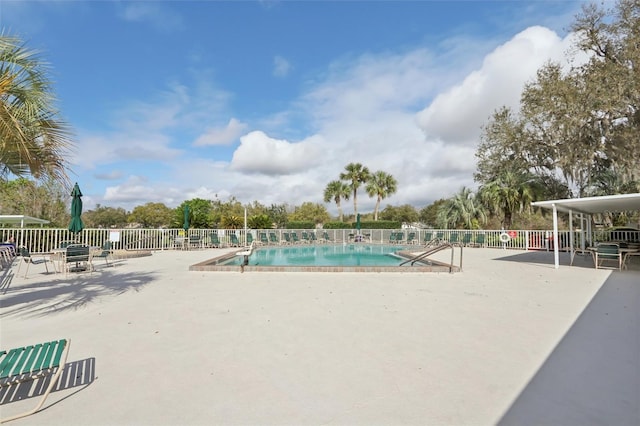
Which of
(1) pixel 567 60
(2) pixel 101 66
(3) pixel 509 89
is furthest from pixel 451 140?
(2) pixel 101 66

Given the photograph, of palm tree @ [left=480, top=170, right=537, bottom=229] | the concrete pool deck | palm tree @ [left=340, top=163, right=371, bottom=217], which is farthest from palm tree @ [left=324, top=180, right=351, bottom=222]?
the concrete pool deck

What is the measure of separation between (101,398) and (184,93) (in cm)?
1511

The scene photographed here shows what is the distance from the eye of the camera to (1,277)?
7.70 metres

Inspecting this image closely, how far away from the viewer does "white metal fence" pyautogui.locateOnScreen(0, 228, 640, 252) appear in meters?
13.5

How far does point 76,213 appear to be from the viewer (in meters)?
9.41

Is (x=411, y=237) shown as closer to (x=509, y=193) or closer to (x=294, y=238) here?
(x=509, y=193)

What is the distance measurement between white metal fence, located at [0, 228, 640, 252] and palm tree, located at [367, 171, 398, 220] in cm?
929

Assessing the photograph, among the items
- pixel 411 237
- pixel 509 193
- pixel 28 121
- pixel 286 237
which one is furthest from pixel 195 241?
pixel 509 193

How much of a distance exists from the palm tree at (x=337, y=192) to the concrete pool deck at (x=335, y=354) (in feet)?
84.8

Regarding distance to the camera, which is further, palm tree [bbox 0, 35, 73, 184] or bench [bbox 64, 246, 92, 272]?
bench [bbox 64, 246, 92, 272]

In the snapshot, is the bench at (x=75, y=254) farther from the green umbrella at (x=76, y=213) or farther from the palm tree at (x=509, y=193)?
the palm tree at (x=509, y=193)

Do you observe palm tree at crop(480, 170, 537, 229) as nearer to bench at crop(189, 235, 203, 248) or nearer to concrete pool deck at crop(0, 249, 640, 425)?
concrete pool deck at crop(0, 249, 640, 425)

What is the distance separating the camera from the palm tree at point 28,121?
3639 mm

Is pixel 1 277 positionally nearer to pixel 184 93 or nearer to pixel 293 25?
pixel 184 93
